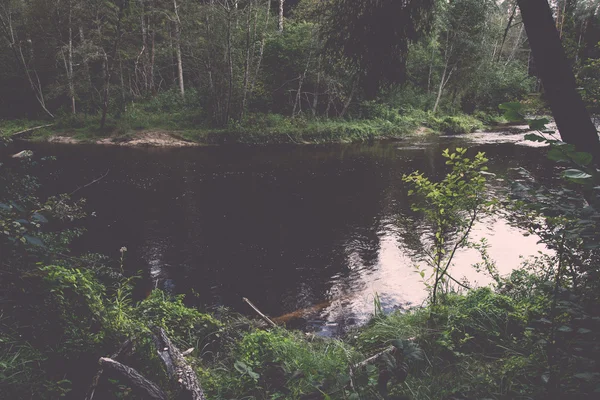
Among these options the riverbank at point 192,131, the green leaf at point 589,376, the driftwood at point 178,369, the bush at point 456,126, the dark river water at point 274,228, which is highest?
the bush at point 456,126

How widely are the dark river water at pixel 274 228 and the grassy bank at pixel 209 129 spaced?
14.4 feet

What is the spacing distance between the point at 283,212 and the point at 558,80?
8730mm

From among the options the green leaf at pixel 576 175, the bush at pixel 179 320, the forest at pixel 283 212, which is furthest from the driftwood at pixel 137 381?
the green leaf at pixel 576 175

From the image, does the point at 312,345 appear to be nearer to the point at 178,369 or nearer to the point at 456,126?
the point at 178,369

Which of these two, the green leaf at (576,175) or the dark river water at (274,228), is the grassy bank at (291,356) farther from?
the dark river water at (274,228)

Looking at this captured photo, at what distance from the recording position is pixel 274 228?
10125 mm

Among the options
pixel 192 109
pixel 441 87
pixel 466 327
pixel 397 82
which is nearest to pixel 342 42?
pixel 397 82

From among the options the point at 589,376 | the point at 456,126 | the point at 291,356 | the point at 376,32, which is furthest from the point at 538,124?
the point at 456,126

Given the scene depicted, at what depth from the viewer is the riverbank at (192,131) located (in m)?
23.4

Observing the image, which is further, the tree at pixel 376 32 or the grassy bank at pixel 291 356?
the tree at pixel 376 32

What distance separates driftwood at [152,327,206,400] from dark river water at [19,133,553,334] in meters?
2.83

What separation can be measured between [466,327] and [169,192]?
1135cm

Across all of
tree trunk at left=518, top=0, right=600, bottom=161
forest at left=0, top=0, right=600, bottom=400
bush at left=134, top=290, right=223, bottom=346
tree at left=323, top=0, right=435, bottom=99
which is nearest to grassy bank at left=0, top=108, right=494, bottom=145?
forest at left=0, top=0, right=600, bottom=400

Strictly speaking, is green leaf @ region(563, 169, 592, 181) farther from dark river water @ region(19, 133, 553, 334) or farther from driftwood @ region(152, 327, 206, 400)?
dark river water @ region(19, 133, 553, 334)
